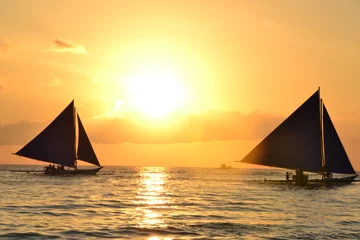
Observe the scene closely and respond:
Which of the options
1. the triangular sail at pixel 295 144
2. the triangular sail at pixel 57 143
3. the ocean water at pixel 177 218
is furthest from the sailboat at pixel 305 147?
the triangular sail at pixel 57 143

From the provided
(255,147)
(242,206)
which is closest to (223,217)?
(242,206)

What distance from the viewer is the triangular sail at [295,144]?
2800 inches

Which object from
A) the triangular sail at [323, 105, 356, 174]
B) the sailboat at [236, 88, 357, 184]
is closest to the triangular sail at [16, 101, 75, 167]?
the sailboat at [236, 88, 357, 184]

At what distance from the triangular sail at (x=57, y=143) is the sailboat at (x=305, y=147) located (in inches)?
1484

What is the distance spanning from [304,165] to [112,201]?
31.8m

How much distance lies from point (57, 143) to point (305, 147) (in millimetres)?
46468

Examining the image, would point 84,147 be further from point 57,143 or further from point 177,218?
point 177,218

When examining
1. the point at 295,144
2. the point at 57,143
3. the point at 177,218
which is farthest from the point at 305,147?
the point at 57,143

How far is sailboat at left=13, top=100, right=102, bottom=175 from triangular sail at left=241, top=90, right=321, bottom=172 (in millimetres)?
36521

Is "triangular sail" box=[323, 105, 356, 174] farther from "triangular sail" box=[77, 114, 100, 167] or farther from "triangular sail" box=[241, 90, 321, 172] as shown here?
"triangular sail" box=[77, 114, 100, 167]

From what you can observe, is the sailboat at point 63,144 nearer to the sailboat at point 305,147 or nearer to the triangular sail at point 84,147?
the triangular sail at point 84,147

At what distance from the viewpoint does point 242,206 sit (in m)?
47.4

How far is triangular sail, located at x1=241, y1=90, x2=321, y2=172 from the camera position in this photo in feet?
233

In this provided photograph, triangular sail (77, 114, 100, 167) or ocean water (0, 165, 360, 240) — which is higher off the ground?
triangular sail (77, 114, 100, 167)
